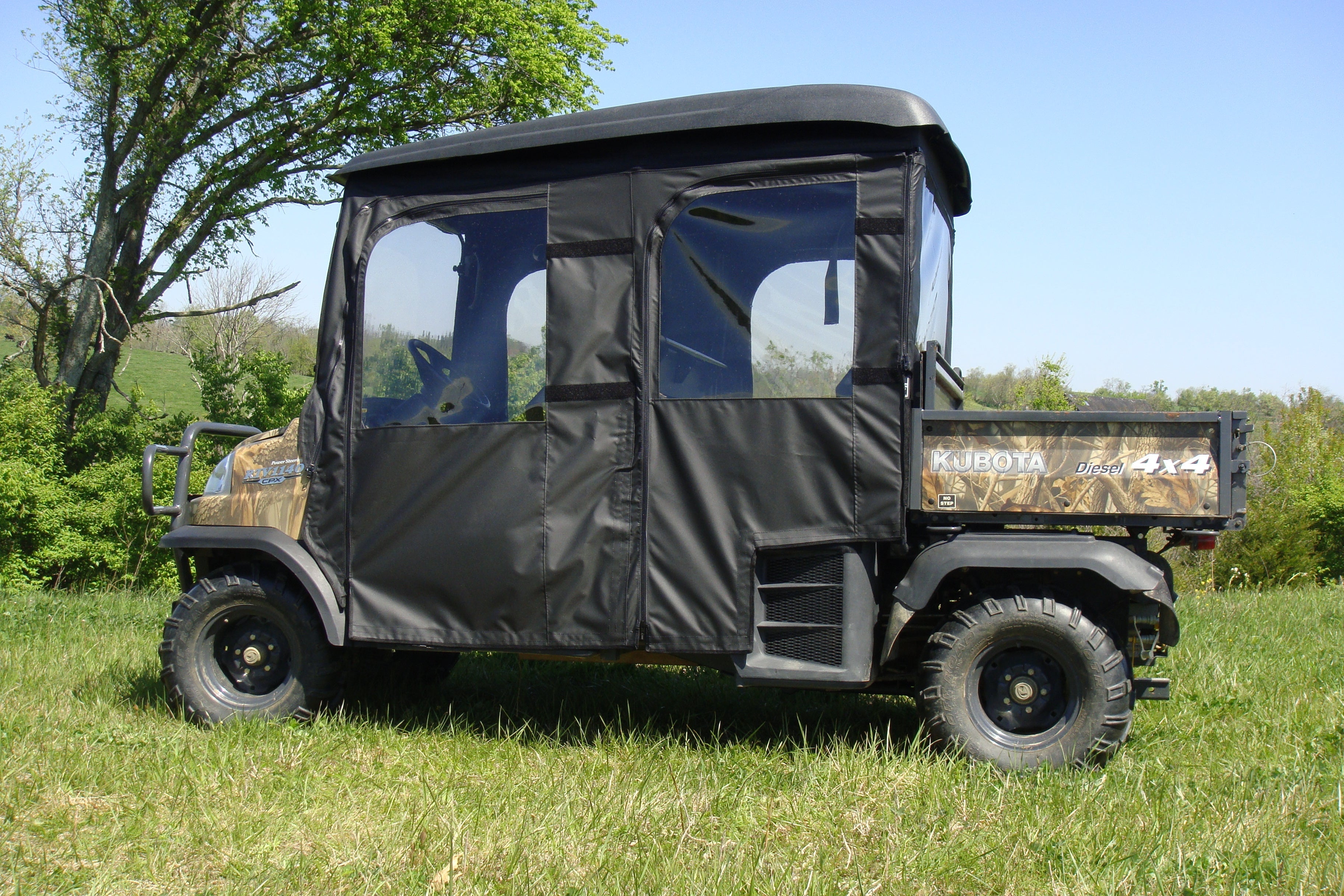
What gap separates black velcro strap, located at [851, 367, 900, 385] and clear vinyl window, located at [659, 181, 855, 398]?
6cm

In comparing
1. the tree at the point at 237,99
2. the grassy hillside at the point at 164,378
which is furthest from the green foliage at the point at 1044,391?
the grassy hillside at the point at 164,378

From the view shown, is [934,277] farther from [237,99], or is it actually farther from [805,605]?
[237,99]

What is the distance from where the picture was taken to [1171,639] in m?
4.20

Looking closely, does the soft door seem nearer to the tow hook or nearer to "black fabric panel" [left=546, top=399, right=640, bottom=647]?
"black fabric panel" [left=546, top=399, right=640, bottom=647]

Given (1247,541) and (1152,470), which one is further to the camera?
(1247,541)

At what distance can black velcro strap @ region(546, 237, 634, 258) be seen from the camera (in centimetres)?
454

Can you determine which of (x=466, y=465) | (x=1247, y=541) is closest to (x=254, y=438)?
(x=466, y=465)

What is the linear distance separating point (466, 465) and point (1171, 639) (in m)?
3.16

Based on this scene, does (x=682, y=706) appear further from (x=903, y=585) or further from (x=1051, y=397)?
(x=1051, y=397)

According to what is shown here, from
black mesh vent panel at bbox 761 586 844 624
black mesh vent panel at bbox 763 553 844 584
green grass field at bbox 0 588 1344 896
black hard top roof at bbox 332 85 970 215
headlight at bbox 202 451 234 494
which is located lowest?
green grass field at bbox 0 588 1344 896

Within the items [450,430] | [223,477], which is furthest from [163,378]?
[450,430]

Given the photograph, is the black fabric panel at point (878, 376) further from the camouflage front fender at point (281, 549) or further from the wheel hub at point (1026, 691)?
the camouflage front fender at point (281, 549)

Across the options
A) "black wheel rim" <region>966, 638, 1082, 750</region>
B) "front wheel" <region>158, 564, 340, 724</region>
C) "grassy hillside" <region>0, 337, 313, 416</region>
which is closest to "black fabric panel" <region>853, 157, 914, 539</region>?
"black wheel rim" <region>966, 638, 1082, 750</region>

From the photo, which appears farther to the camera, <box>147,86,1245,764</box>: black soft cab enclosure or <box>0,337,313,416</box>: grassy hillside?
<box>0,337,313,416</box>: grassy hillside
